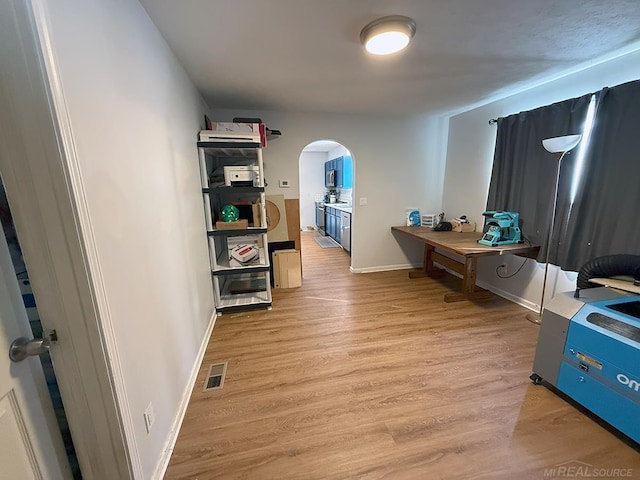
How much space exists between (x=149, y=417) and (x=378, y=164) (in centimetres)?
374

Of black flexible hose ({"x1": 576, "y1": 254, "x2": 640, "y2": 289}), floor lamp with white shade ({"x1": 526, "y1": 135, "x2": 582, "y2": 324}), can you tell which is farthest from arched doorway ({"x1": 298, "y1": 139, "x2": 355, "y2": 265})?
black flexible hose ({"x1": 576, "y1": 254, "x2": 640, "y2": 289})

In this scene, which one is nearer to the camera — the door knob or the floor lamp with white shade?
the door knob

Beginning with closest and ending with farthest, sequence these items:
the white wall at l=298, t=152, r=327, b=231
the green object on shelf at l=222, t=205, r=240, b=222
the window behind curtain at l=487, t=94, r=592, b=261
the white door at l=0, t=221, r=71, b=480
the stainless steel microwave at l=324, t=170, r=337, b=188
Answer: the white door at l=0, t=221, r=71, b=480 < the window behind curtain at l=487, t=94, r=592, b=261 < the green object on shelf at l=222, t=205, r=240, b=222 < the stainless steel microwave at l=324, t=170, r=337, b=188 < the white wall at l=298, t=152, r=327, b=231

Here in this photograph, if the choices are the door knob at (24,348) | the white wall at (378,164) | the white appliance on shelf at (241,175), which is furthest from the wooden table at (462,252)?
the door knob at (24,348)

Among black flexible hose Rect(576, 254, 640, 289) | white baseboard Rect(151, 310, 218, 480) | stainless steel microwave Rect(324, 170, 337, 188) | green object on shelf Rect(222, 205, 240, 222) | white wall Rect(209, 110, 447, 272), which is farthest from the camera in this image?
stainless steel microwave Rect(324, 170, 337, 188)

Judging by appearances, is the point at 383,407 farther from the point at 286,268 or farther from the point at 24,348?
the point at 286,268

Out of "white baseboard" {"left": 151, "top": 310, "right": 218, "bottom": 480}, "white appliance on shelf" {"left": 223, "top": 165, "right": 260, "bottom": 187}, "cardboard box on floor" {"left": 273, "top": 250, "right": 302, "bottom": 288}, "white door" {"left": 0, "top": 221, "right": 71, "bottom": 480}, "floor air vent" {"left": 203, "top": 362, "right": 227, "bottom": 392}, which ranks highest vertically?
"white appliance on shelf" {"left": 223, "top": 165, "right": 260, "bottom": 187}

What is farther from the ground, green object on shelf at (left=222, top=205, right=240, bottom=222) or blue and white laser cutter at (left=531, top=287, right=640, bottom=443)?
green object on shelf at (left=222, top=205, right=240, bottom=222)

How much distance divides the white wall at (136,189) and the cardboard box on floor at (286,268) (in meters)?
1.67

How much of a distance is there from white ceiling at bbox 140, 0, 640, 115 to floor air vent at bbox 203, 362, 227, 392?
2345mm

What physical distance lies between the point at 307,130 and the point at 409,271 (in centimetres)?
261

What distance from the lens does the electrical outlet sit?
1.20 m

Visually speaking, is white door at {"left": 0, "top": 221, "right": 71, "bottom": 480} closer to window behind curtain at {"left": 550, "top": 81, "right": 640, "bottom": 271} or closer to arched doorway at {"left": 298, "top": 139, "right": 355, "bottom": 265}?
window behind curtain at {"left": 550, "top": 81, "right": 640, "bottom": 271}

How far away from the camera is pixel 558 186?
248cm
